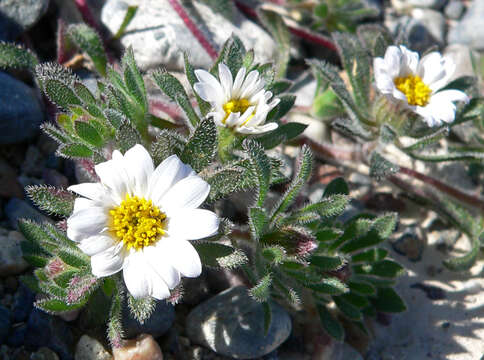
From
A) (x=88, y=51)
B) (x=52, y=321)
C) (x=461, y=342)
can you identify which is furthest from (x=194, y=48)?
(x=461, y=342)

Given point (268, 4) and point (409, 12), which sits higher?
point (268, 4)

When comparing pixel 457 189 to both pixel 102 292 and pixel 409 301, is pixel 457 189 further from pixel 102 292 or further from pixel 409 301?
pixel 102 292

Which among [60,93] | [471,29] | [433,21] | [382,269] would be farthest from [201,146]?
[471,29]

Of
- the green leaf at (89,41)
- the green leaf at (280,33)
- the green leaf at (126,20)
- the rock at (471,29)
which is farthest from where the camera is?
the rock at (471,29)

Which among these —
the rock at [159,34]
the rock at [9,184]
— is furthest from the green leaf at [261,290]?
the rock at [159,34]

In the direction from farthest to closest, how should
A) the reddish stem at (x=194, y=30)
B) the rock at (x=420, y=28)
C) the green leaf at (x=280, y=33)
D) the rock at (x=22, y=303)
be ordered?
the rock at (x=420, y=28) < the green leaf at (x=280, y=33) < the reddish stem at (x=194, y=30) < the rock at (x=22, y=303)

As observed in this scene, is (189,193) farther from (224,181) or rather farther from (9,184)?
(9,184)

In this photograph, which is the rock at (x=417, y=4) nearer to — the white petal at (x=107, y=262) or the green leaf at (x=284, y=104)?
the green leaf at (x=284, y=104)
